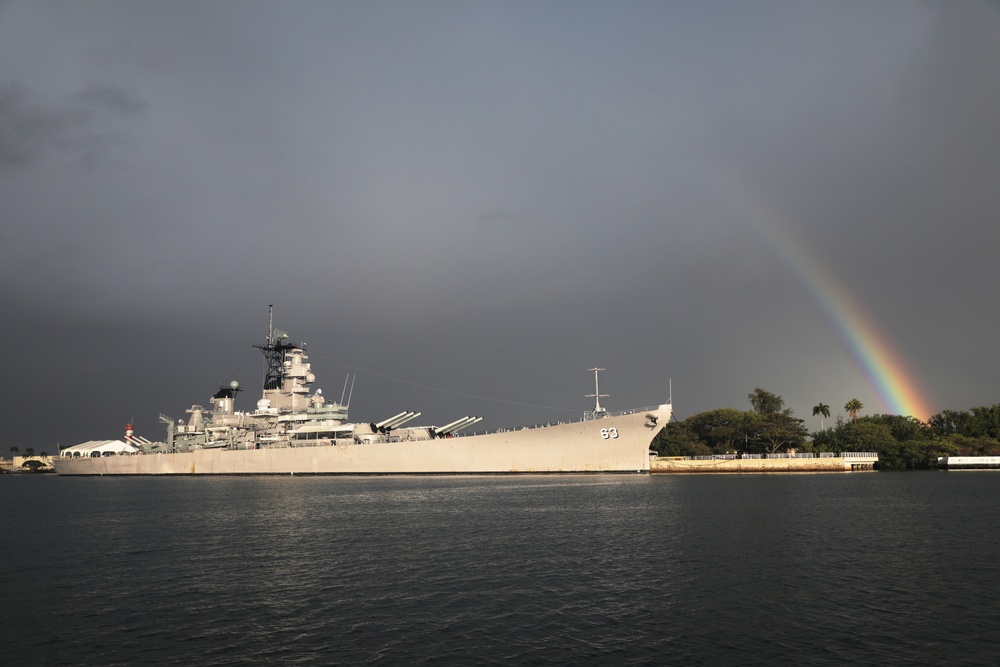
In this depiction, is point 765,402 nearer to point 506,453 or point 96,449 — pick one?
point 506,453

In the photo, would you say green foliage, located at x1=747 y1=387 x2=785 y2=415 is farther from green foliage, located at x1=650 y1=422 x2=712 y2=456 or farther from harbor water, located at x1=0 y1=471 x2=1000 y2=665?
harbor water, located at x1=0 y1=471 x2=1000 y2=665

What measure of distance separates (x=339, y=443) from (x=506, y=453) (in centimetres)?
1956

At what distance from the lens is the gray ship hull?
6638 centimetres

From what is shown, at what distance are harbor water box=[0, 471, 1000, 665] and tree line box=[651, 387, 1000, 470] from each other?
55.4 meters

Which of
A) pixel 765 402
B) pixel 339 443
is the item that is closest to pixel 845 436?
pixel 765 402

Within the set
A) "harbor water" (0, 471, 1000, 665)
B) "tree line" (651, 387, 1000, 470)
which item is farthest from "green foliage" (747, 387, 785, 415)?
"harbor water" (0, 471, 1000, 665)

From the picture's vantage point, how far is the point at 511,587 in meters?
19.4

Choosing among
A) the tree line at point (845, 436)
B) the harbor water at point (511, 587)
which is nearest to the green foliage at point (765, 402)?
Answer: the tree line at point (845, 436)

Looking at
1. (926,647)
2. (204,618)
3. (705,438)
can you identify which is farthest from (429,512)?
(705,438)

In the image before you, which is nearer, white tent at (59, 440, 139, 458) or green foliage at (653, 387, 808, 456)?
green foliage at (653, 387, 808, 456)

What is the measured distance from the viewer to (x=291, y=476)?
252 feet

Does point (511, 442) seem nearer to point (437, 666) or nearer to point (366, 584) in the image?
point (366, 584)

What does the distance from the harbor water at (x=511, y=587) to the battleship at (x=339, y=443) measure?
2847 cm

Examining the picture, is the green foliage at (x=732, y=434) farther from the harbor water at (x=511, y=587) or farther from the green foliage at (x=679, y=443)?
the harbor water at (x=511, y=587)
